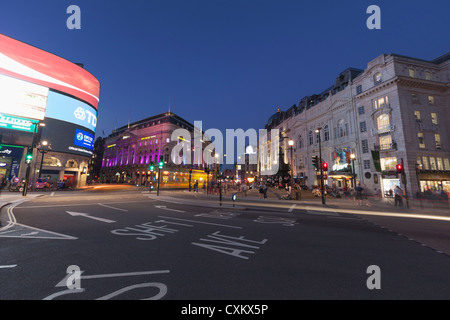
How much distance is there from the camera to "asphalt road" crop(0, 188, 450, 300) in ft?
10.3

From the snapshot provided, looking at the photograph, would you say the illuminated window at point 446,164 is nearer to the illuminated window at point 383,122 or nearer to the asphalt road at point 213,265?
the illuminated window at point 383,122

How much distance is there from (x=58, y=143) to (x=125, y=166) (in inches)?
1777

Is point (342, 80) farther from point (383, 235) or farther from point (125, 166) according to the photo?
point (125, 166)

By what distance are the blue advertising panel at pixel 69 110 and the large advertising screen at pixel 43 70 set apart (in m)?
1.58

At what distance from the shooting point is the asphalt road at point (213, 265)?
313 centimetres

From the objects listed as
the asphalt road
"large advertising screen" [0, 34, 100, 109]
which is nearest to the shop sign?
"large advertising screen" [0, 34, 100, 109]

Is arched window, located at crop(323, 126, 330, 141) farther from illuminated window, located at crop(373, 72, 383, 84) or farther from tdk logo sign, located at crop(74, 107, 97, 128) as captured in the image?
tdk logo sign, located at crop(74, 107, 97, 128)

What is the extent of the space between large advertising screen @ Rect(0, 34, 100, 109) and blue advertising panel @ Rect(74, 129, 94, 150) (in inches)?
309

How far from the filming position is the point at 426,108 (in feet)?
92.2

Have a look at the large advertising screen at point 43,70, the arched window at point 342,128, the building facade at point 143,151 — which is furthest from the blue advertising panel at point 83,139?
the arched window at point 342,128

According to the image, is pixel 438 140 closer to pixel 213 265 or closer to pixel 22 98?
pixel 213 265

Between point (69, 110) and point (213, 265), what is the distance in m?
50.8

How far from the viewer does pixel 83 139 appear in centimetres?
4372
